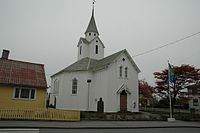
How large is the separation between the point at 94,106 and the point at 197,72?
1482 cm

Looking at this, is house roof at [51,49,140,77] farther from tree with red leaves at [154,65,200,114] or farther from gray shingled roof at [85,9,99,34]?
gray shingled roof at [85,9,99,34]

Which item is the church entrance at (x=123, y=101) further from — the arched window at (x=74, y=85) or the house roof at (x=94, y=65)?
the arched window at (x=74, y=85)

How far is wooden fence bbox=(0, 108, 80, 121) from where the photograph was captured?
12302 millimetres

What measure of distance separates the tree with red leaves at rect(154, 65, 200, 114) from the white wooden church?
3508mm

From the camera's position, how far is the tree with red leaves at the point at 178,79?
2027 cm

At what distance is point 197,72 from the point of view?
2008cm

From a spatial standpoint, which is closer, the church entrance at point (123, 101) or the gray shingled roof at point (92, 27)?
the church entrance at point (123, 101)

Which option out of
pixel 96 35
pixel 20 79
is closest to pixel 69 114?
pixel 20 79

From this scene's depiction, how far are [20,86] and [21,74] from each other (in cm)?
155

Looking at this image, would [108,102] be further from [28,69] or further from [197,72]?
[197,72]

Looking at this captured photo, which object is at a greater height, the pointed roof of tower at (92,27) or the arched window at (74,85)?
the pointed roof of tower at (92,27)

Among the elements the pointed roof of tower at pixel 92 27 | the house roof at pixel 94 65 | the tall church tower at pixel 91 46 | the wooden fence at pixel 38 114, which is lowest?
the wooden fence at pixel 38 114

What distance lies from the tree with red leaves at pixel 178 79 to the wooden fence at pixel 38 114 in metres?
14.3

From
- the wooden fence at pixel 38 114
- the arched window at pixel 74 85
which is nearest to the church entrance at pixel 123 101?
the arched window at pixel 74 85
